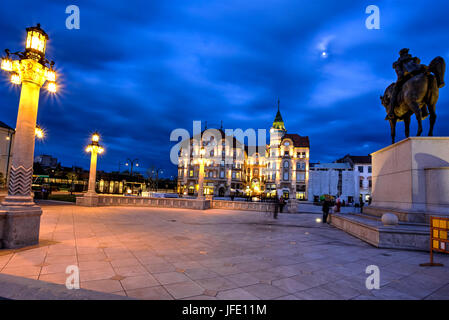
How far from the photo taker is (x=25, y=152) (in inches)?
285

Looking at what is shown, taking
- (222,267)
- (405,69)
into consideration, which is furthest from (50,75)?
(405,69)

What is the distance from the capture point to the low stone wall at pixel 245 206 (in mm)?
24106

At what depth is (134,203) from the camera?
24.2 meters

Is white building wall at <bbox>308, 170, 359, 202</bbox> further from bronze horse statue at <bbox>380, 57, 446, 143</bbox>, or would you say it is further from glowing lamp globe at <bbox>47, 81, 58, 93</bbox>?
glowing lamp globe at <bbox>47, 81, 58, 93</bbox>

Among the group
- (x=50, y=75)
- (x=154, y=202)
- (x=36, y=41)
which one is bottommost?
(x=154, y=202)

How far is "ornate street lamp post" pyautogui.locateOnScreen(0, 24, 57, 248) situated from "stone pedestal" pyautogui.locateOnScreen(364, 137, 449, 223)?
1364 cm

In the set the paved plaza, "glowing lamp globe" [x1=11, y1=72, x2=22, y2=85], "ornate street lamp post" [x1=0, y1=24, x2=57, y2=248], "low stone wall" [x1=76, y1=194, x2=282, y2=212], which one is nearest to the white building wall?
"low stone wall" [x1=76, y1=194, x2=282, y2=212]

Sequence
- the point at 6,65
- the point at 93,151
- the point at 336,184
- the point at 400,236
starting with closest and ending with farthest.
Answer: the point at 6,65 < the point at 400,236 < the point at 93,151 < the point at 336,184

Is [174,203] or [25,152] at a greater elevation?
[25,152]

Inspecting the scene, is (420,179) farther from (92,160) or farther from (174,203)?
(92,160)

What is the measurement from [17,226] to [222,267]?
6.01m

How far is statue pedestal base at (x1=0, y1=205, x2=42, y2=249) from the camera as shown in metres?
6.50
